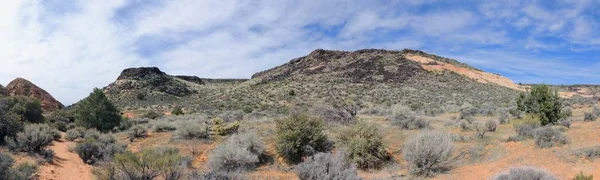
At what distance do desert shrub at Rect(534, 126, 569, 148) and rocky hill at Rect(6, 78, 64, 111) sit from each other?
47.5 m

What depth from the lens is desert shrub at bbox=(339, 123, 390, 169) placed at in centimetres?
1500

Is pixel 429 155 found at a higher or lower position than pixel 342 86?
lower

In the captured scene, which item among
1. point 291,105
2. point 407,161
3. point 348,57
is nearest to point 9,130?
point 407,161

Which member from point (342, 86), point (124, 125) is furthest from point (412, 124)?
point (342, 86)

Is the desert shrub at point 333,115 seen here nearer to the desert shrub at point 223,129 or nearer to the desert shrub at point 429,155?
the desert shrub at point 223,129

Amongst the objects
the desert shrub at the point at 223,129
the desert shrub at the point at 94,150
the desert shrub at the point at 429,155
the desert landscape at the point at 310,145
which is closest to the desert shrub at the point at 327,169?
the desert landscape at the point at 310,145

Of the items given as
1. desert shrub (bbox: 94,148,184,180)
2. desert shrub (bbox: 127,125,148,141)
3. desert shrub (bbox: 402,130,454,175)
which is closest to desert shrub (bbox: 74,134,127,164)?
desert shrub (bbox: 127,125,148,141)

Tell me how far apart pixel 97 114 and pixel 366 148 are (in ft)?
61.8

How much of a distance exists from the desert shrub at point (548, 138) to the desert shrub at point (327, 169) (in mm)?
7525

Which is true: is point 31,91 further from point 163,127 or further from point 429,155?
point 429,155

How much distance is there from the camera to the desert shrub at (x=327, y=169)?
1113cm

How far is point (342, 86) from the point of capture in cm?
5606

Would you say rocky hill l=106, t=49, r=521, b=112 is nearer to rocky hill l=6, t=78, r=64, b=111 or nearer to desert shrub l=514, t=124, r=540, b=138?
rocky hill l=6, t=78, r=64, b=111

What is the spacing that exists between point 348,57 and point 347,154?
59429mm
